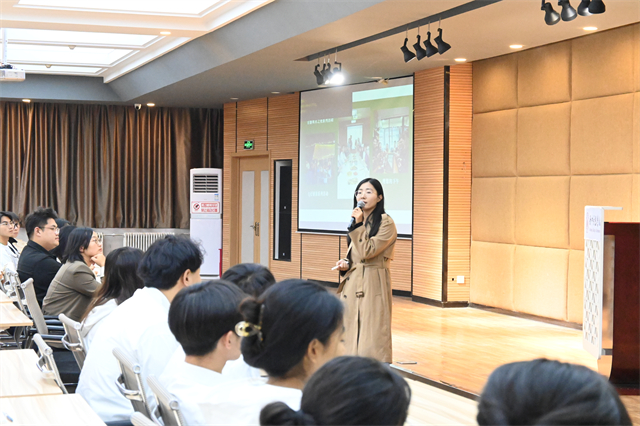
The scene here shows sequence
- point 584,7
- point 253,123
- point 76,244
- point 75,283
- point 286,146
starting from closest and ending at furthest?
point 75,283 < point 76,244 < point 584,7 < point 286,146 < point 253,123

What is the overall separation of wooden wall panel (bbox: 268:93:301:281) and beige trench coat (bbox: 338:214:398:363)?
18.7 ft

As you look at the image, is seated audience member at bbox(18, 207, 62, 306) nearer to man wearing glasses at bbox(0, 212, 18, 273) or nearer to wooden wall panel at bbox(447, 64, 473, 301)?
man wearing glasses at bbox(0, 212, 18, 273)

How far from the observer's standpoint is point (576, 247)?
7.29 metres

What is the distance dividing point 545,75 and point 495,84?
2.59ft

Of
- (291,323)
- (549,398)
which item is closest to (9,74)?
(291,323)

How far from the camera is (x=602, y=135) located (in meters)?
6.95

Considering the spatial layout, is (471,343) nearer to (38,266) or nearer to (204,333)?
(38,266)

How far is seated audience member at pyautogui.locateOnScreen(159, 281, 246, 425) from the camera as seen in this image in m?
2.07

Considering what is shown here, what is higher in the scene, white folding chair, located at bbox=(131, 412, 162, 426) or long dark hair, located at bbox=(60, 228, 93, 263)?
long dark hair, located at bbox=(60, 228, 93, 263)

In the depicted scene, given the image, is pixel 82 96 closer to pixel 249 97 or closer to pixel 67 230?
pixel 249 97

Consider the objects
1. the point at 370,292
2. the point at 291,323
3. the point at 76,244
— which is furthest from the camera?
the point at 370,292

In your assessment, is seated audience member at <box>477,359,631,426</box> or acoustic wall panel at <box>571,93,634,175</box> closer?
seated audience member at <box>477,359,631,426</box>

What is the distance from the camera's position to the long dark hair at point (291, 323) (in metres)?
1.64

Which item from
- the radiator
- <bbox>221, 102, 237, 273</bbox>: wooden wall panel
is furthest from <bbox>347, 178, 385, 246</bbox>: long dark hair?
the radiator
